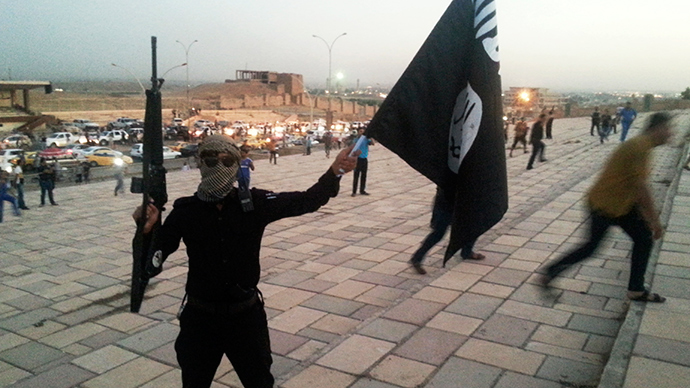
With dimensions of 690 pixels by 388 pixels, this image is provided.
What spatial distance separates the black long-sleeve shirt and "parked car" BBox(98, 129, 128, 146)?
38247 millimetres

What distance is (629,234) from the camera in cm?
395

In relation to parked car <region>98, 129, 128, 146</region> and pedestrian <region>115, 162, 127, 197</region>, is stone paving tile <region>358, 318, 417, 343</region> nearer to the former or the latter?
pedestrian <region>115, 162, 127, 197</region>

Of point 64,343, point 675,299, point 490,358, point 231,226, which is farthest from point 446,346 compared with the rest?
point 64,343

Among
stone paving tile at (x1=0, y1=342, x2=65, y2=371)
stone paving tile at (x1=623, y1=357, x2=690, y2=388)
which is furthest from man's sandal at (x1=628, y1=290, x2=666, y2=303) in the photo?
stone paving tile at (x1=0, y1=342, x2=65, y2=371)

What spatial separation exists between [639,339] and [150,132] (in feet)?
10.5

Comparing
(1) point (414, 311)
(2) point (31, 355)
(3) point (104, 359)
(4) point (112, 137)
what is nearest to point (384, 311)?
(1) point (414, 311)

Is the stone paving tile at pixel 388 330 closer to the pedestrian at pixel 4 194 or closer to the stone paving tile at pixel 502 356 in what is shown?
the stone paving tile at pixel 502 356

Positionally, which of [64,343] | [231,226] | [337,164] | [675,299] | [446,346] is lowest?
[64,343]

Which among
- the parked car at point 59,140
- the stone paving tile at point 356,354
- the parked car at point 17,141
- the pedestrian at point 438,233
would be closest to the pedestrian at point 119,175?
the pedestrian at point 438,233

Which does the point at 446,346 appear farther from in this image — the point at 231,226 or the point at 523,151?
the point at 523,151

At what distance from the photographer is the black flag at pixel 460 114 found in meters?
3.04

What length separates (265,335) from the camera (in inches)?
91.7

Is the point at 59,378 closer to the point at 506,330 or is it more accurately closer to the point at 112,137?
the point at 506,330

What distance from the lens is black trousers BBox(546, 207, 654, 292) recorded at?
3891mm
